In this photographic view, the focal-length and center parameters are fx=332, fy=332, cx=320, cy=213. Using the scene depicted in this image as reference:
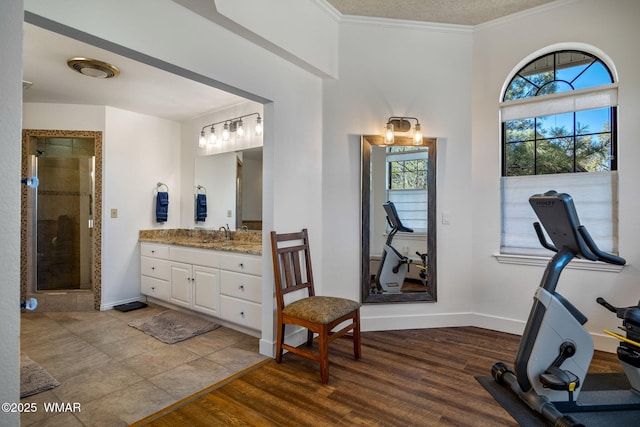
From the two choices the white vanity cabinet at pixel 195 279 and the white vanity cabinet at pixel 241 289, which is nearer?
the white vanity cabinet at pixel 241 289

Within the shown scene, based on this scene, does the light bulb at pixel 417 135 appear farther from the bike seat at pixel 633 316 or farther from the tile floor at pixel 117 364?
the tile floor at pixel 117 364

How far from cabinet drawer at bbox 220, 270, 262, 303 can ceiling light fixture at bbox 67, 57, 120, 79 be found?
2124mm

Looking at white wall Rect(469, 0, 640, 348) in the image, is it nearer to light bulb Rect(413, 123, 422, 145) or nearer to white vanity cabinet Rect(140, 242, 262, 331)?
light bulb Rect(413, 123, 422, 145)

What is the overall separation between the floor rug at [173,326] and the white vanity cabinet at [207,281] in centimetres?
13

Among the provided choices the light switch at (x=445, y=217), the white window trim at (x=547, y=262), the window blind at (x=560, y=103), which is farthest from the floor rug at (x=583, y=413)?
the window blind at (x=560, y=103)

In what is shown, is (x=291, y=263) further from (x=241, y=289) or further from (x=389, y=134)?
(x=389, y=134)

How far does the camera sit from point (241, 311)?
10.3ft

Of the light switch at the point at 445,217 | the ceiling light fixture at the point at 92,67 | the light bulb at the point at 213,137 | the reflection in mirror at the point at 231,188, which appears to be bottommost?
the light switch at the point at 445,217

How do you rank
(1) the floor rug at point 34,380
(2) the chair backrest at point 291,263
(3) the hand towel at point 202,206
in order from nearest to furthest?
(1) the floor rug at point 34,380, (2) the chair backrest at point 291,263, (3) the hand towel at point 202,206

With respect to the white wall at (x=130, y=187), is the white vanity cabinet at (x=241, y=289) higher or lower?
lower

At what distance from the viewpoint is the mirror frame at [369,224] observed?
3230 millimetres

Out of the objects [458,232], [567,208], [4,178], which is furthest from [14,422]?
[458,232]

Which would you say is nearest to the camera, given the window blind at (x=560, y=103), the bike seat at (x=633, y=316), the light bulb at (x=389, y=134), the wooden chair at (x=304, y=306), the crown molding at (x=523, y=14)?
the bike seat at (x=633, y=316)

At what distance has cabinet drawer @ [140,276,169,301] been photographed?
397 centimetres
